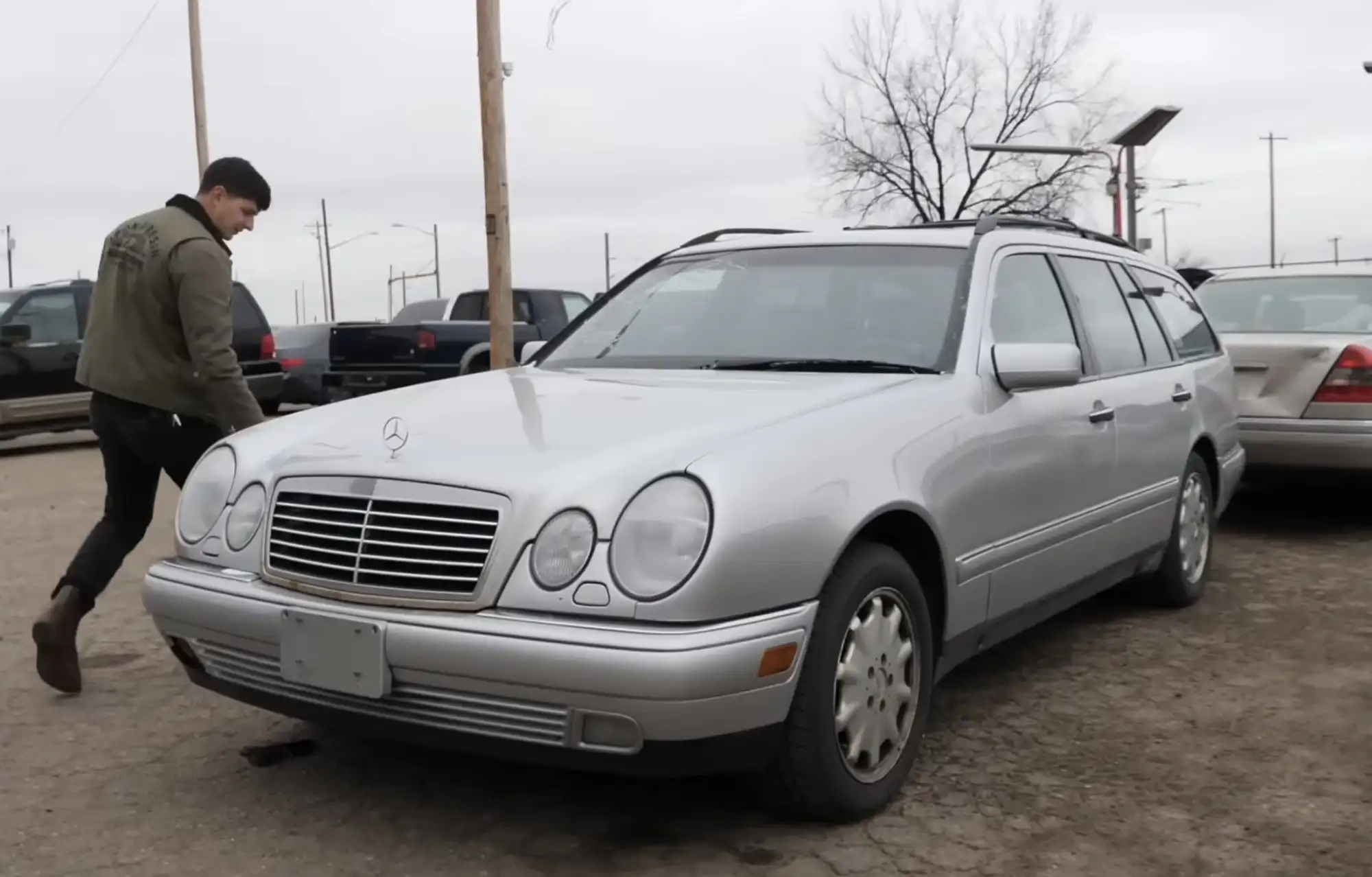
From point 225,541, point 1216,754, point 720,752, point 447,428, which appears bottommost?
point 1216,754

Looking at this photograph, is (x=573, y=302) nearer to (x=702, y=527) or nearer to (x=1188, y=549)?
(x=1188, y=549)

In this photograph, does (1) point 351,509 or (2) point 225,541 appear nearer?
(1) point 351,509

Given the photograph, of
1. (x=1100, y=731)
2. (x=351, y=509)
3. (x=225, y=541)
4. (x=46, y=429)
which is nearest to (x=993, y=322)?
(x=1100, y=731)

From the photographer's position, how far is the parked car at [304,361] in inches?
714

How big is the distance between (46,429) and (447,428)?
11759 millimetres

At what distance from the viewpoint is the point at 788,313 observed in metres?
4.16

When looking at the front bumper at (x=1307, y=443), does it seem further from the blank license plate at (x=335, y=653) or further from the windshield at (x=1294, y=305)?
the blank license plate at (x=335, y=653)

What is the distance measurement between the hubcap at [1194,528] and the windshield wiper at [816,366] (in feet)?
6.83

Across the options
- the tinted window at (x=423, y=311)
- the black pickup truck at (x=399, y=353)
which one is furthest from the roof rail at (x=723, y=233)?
the tinted window at (x=423, y=311)

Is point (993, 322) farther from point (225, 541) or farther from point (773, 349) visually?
point (225, 541)

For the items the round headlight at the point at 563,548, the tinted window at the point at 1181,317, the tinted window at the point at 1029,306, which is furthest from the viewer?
the tinted window at the point at 1181,317

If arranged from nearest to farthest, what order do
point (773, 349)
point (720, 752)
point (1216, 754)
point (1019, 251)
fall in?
point (720, 752)
point (1216, 754)
point (773, 349)
point (1019, 251)

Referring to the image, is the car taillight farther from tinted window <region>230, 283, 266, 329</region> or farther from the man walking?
tinted window <region>230, 283, 266, 329</region>

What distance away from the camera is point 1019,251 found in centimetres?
443
